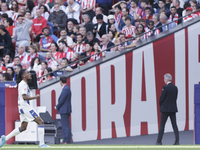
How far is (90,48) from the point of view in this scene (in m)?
15.8

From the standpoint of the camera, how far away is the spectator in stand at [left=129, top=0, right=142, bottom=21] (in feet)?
57.5

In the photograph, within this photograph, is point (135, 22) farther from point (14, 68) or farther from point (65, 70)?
point (14, 68)

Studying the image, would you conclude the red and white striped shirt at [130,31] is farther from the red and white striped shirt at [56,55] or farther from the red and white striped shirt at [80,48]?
the red and white striped shirt at [56,55]

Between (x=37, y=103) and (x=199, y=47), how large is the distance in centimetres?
584

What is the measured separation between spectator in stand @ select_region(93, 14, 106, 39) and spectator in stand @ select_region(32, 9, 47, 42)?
2.68 metres

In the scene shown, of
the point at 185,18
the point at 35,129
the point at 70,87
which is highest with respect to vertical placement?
the point at 185,18

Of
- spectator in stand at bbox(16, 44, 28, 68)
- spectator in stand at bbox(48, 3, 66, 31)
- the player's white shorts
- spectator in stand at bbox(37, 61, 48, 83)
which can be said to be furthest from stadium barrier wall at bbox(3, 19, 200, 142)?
spectator in stand at bbox(48, 3, 66, 31)

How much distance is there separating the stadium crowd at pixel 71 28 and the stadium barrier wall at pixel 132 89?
56 centimetres

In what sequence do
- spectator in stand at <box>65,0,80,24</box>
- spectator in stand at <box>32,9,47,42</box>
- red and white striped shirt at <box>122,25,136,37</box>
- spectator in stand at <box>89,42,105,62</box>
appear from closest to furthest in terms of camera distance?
spectator in stand at <box>89,42,105,62</box> < red and white striped shirt at <box>122,25,136,37</box> < spectator in stand at <box>32,9,47,42</box> < spectator in stand at <box>65,0,80,24</box>

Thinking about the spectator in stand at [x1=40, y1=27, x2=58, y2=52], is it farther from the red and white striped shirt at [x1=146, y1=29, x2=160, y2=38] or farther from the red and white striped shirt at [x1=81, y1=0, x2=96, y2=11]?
the red and white striped shirt at [x1=146, y1=29, x2=160, y2=38]

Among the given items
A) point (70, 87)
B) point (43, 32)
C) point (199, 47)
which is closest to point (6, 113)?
point (70, 87)

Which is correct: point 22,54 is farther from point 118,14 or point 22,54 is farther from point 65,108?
point 65,108

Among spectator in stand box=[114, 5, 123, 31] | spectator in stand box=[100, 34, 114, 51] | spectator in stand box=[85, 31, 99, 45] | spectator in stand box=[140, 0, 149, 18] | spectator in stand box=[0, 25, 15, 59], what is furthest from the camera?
spectator in stand box=[0, 25, 15, 59]

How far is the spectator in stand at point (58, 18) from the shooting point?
1923cm
